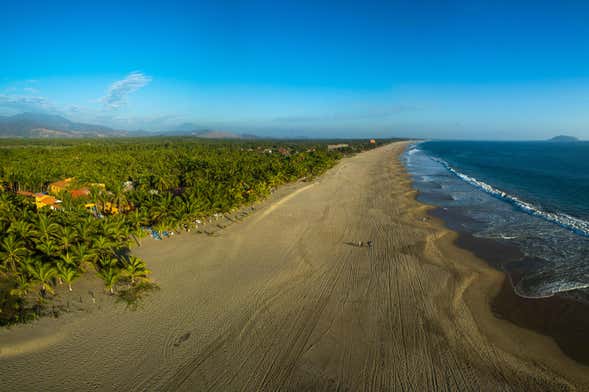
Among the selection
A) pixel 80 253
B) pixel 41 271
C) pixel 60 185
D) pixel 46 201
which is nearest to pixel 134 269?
pixel 80 253

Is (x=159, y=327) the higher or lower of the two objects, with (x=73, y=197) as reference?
lower

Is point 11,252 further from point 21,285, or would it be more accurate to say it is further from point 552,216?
point 552,216

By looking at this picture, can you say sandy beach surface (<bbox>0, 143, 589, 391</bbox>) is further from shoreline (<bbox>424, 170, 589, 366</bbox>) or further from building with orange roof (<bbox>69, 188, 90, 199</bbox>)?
building with orange roof (<bbox>69, 188, 90, 199</bbox>)

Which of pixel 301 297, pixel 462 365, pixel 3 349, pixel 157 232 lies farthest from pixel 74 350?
pixel 462 365

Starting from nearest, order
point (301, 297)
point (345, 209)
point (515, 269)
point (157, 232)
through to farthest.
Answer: point (301, 297) → point (515, 269) → point (157, 232) → point (345, 209)

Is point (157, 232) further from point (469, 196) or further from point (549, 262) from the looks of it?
point (469, 196)

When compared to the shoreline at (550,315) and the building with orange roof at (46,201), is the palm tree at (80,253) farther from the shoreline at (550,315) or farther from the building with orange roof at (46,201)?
the shoreline at (550,315)

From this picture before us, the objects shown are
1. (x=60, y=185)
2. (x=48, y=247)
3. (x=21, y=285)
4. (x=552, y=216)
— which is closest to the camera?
(x=21, y=285)
